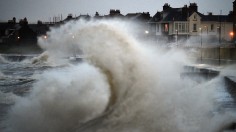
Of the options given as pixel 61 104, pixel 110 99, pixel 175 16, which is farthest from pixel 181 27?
pixel 61 104

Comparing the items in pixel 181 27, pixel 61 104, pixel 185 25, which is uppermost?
pixel 185 25

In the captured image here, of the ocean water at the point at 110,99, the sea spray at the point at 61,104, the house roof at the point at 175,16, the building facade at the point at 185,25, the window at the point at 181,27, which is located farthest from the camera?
the house roof at the point at 175,16

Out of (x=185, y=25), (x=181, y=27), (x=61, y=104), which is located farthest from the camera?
(x=185, y=25)

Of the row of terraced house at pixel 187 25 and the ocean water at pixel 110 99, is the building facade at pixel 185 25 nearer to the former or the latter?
the row of terraced house at pixel 187 25

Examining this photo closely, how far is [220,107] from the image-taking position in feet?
52.1

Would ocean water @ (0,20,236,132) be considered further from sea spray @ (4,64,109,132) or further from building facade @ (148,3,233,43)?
building facade @ (148,3,233,43)

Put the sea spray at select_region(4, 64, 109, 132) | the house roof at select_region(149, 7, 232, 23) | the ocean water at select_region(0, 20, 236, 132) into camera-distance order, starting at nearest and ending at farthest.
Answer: the ocean water at select_region(0, 20, 236, 132) < the sea spray at select_region(4, 64, 109, 132) < the house roof at select_region(149, 7, 232, 23)

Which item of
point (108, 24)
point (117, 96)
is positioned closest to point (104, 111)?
point (117, 96)

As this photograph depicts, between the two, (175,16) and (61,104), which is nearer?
(61,104)

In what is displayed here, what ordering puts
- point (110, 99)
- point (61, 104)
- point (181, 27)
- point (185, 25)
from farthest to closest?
point (185, 25)
point (181, 27)
point (110, 99)
point (61, 104)

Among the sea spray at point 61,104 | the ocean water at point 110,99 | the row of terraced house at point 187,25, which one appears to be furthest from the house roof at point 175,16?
the sea spray at point 61,104

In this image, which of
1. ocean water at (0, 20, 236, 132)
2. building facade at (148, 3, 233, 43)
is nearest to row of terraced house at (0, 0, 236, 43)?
building facade at (148, 3, 233, 43)

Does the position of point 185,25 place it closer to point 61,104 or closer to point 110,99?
point 110,99

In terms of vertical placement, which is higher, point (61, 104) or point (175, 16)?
point (175, 16)
